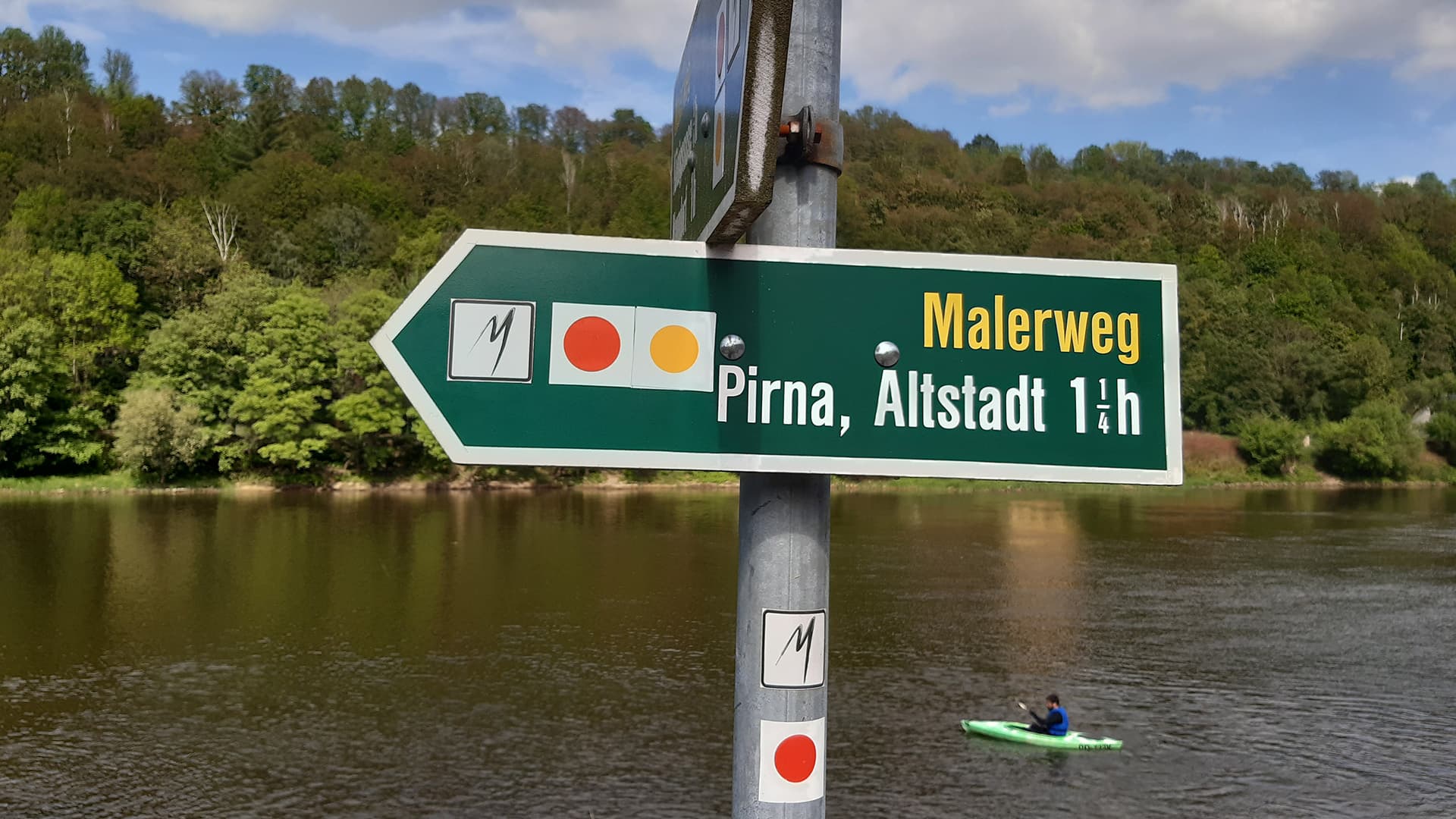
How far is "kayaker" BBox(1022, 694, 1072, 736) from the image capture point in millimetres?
21422

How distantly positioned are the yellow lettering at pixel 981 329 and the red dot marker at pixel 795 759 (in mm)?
828

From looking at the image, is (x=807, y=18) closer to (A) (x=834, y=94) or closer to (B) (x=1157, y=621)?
(A) (x=834, y=94)

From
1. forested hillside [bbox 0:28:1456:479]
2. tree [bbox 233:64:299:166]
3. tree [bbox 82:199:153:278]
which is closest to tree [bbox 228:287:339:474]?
forested hillside [bbox 0:28:1456:479]

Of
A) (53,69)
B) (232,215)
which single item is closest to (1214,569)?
(232,215)

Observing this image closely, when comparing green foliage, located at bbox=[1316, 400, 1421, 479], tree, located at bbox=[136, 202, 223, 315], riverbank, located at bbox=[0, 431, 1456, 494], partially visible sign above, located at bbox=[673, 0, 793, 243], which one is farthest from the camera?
green foliage, located at bbox=[1316, 400, 1421, 479]

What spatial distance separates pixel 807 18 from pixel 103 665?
91.3 feet

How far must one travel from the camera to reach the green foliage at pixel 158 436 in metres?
60.0

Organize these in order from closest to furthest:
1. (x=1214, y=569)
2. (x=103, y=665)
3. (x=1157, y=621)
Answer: (x=103, y=665), (x=1157, y=621), (x=1214, y=569)

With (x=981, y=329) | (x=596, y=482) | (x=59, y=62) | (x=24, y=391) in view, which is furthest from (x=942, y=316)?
(x=59, y=62)

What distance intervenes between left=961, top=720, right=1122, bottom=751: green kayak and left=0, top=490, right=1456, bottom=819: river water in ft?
0.95

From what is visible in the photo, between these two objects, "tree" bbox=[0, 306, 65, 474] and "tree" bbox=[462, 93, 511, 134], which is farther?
"tree" bbox=[462, 93, 511, 134]

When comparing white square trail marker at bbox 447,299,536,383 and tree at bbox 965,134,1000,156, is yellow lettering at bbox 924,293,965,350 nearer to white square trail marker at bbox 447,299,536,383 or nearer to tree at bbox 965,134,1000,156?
white square trail marker at bbox 447,299,536,383

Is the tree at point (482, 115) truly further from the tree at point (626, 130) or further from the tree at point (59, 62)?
the tree at point (59, 62)

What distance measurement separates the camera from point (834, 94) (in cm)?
219
